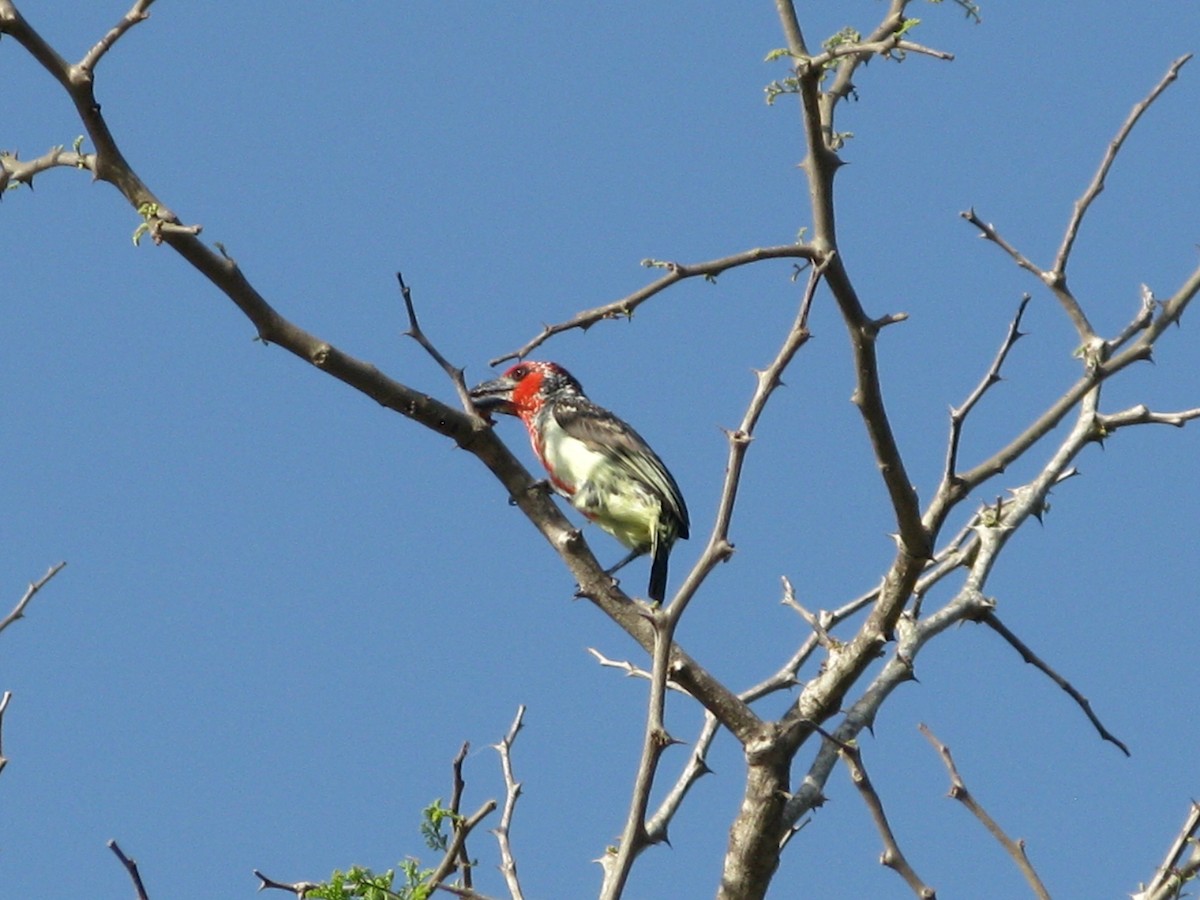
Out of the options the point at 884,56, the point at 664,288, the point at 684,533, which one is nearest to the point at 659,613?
the point at 664,288

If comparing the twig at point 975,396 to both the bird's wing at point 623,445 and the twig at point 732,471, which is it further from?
the bird's wing at point 623,445

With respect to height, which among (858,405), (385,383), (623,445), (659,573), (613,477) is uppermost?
(623,445)

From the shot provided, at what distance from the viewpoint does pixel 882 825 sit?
3.79 metres

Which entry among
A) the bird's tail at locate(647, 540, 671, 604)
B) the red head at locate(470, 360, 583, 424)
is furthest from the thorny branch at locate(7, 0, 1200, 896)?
the red head at locate(470, 360, 583, 424)

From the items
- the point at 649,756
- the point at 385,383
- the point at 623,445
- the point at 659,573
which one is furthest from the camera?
the point at 623,445

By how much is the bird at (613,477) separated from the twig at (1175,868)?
11.0 feet

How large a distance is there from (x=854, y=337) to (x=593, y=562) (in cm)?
129

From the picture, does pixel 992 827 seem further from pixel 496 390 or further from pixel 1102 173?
pixel 496 390

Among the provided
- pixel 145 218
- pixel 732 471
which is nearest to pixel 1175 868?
pixel 732 471

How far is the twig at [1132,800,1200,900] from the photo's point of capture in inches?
140

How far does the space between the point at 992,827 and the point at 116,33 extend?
8.37ft

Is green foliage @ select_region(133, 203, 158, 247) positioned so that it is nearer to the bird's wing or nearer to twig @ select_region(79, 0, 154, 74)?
twig @ select_region(79, 0, 154, 74)

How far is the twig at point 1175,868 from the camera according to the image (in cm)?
355

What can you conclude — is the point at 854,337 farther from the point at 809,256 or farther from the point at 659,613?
the point at 659,613
